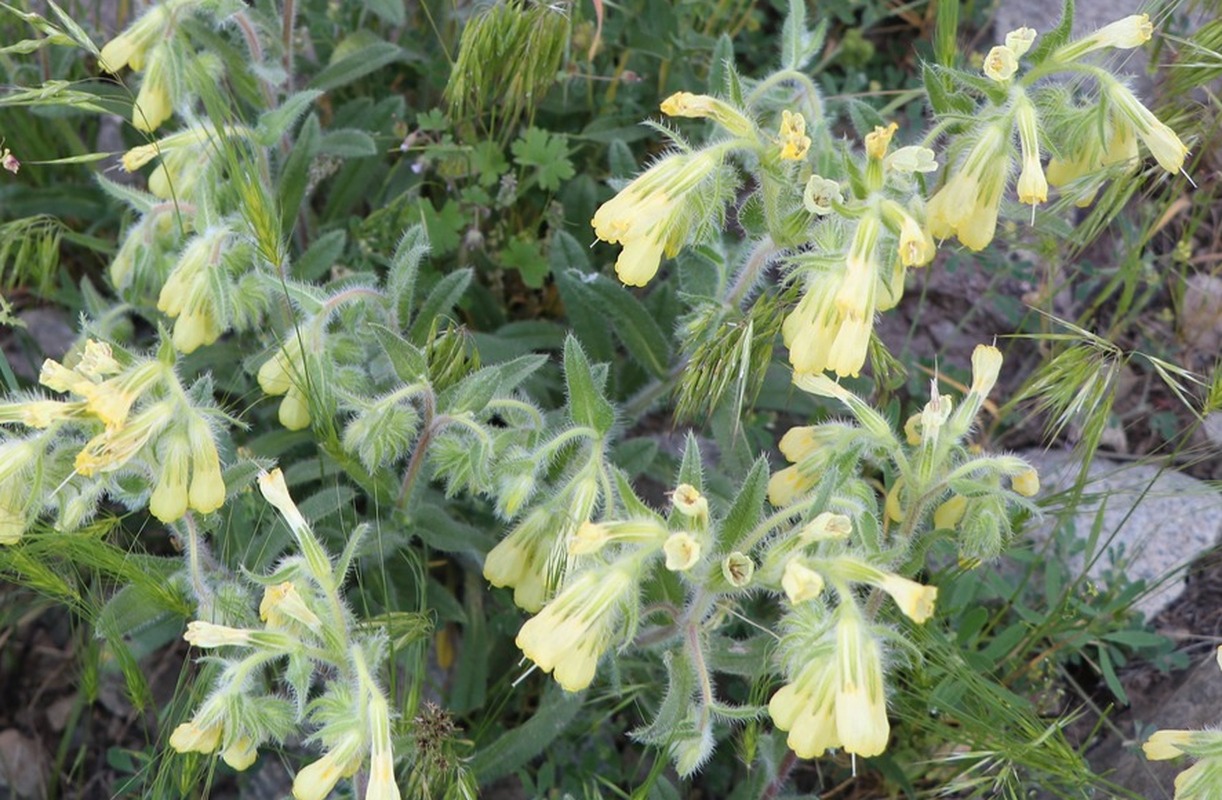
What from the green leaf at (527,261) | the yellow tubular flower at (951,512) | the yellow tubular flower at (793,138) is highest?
the yellow tubular flower at (793,138)

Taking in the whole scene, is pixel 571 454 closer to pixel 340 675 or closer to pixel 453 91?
pixel 340 675

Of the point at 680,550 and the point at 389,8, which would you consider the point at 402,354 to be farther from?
the point at 389,8

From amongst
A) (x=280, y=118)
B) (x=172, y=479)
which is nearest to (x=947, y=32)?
(x=280, y=118)

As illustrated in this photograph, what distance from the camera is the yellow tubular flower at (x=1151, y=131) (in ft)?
8.38

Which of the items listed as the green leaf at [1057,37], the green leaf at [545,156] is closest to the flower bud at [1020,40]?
Result: the green leaf at [1057,37]

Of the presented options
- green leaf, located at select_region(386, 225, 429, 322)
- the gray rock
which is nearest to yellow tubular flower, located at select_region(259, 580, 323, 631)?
green leaf, located at select_region(386, 225, 429, 322)

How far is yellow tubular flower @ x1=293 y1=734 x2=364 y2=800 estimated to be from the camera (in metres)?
2.19

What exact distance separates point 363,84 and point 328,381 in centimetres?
186

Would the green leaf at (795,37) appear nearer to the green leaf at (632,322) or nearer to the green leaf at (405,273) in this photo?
the green leaf at (632,322)

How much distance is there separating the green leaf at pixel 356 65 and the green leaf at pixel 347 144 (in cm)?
18

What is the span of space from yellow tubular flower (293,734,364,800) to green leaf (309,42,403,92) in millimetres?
2207

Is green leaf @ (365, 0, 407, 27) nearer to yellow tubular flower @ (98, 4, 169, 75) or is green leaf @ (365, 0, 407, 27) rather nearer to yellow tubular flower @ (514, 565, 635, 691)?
yellow tubular flower @ (98, 4, 169, 75)

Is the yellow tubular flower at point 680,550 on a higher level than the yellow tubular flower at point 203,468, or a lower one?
higher

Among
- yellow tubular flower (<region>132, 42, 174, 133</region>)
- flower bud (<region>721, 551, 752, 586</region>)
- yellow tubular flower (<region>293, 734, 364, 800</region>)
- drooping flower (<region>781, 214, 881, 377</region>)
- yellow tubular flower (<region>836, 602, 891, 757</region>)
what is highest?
yellow tubular flower (<region>132, 42, 174, 133</region>)
